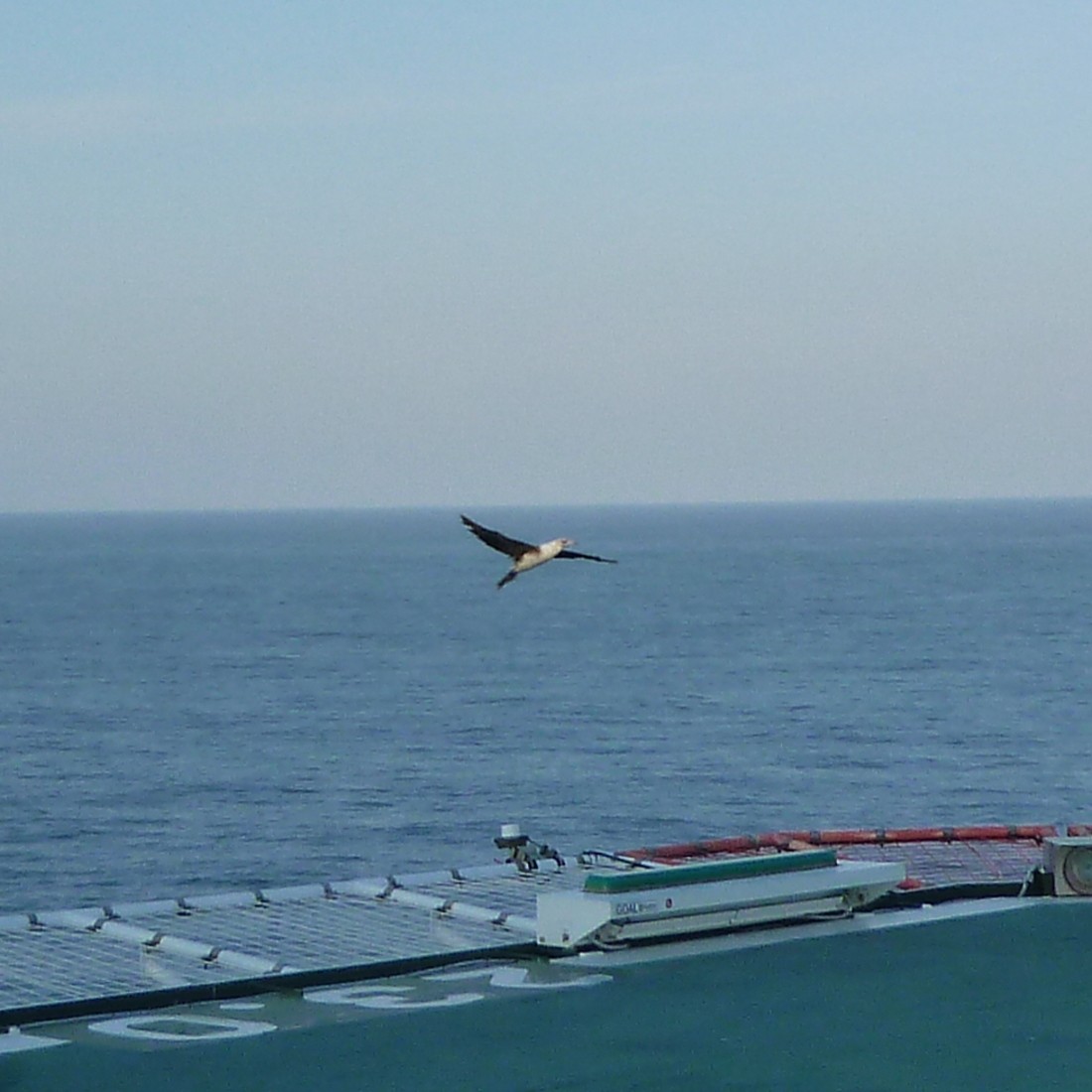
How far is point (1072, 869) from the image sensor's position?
19750 millimetres

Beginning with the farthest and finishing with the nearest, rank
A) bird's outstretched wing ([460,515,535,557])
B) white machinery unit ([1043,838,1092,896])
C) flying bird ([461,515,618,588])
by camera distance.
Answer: white machinery unit ([1043,838,1092,896]) → bird's outstretched wing ([460,515,535,557]) → flying bird ([461,515,618,588])

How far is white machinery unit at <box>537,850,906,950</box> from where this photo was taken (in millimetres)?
17312

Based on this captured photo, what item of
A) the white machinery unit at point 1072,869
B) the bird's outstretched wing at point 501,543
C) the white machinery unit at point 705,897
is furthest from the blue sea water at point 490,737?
the bird's outstretched wing at point 501,543

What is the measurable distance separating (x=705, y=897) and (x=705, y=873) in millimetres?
210

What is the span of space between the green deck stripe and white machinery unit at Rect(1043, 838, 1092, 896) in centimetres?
231

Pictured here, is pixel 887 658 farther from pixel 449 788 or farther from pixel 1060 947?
pixel 1060 947

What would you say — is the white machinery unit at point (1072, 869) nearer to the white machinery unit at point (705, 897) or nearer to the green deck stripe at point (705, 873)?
the white machinery unit at point (705, 897)

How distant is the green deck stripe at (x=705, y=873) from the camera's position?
17.4 meters

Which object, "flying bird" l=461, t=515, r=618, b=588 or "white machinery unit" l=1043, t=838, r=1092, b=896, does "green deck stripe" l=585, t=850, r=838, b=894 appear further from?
"flying bird" l=461, t=515, r=618, b=588

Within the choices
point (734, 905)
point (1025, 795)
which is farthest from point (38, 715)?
point (734, 905)

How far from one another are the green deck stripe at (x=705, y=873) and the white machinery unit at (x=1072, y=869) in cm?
231

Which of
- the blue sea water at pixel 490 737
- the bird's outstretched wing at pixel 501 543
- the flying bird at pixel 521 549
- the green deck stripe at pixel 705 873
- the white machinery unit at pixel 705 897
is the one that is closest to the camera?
the flying bird at pixel 521 549

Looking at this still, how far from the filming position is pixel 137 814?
76.1 metres

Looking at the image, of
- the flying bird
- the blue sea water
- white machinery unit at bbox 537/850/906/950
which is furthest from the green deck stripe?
the blue sea water
